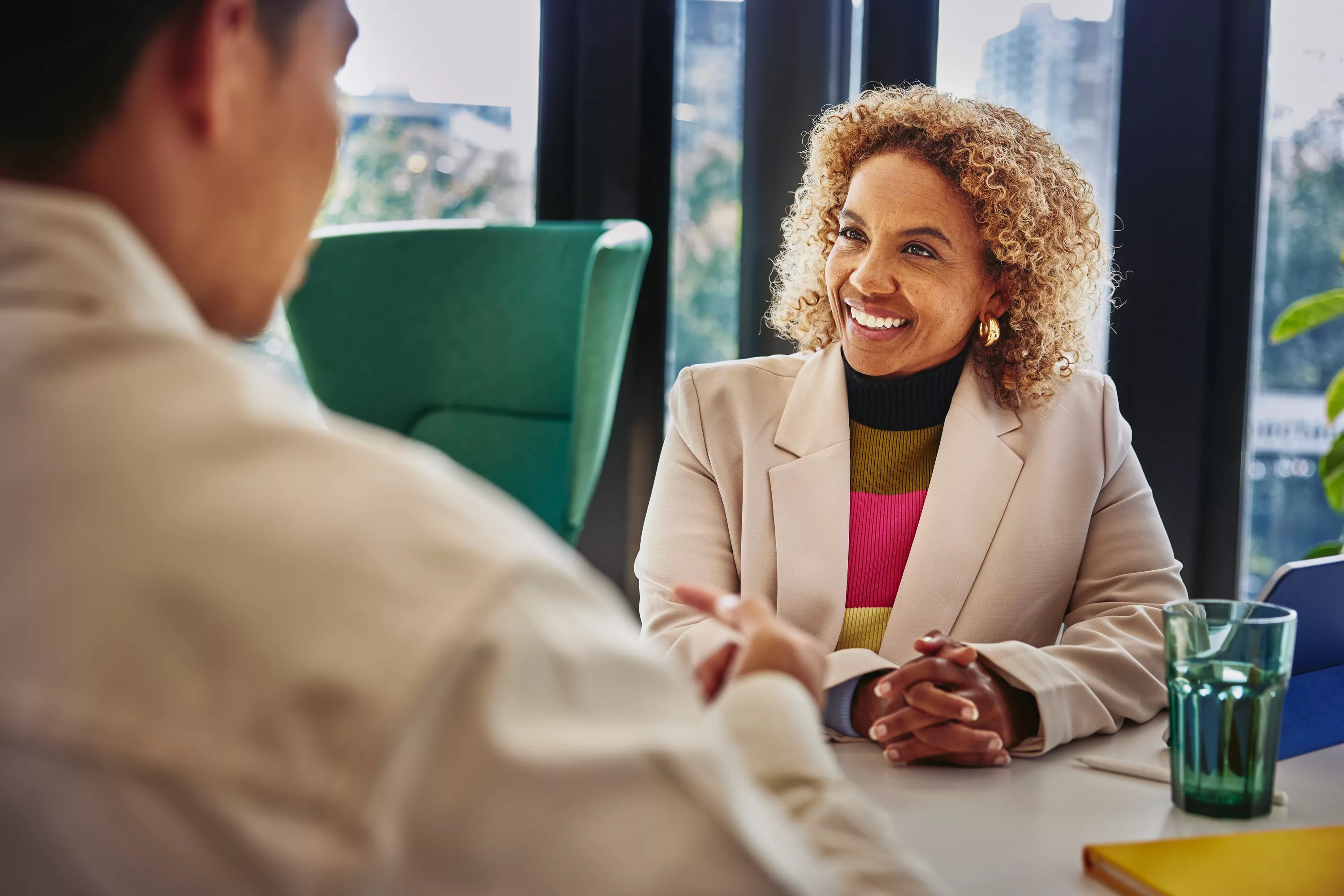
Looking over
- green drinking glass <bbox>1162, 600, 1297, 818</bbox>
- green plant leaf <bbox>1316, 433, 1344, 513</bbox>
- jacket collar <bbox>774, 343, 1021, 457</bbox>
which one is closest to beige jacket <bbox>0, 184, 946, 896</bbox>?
green drinking glass <bbox>1162, 600, 1297, 818</bbox>

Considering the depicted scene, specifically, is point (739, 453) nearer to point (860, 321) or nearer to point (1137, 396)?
point (860, 321)

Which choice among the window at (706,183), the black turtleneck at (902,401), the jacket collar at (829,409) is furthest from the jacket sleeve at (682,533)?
the window at (706,183)

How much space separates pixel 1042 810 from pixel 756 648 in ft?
1.21

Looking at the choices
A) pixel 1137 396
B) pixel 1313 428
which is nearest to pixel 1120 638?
pixel 1137 396

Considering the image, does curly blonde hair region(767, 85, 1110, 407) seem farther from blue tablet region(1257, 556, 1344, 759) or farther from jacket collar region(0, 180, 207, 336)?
jacket collar region(0, 180, 207, 336)

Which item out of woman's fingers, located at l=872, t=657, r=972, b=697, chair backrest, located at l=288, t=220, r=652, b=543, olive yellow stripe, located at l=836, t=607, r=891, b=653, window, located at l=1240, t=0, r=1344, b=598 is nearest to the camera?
woman's fingers, located at l=872, t=657, r=972, b=697

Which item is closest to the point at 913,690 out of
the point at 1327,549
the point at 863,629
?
the point at 863,629

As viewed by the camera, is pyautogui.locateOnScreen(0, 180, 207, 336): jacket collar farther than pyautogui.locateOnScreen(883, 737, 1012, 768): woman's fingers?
No

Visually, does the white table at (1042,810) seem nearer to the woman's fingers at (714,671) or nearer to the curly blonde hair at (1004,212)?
the woman's fingers at (714,671)

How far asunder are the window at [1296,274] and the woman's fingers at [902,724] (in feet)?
7.26

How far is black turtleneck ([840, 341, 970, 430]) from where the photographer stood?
6.35 ft

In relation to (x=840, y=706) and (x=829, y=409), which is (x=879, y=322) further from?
(x=840, y=706)

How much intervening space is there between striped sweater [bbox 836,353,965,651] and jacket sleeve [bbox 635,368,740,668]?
8.2 inches

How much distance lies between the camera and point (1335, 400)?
104 inches
